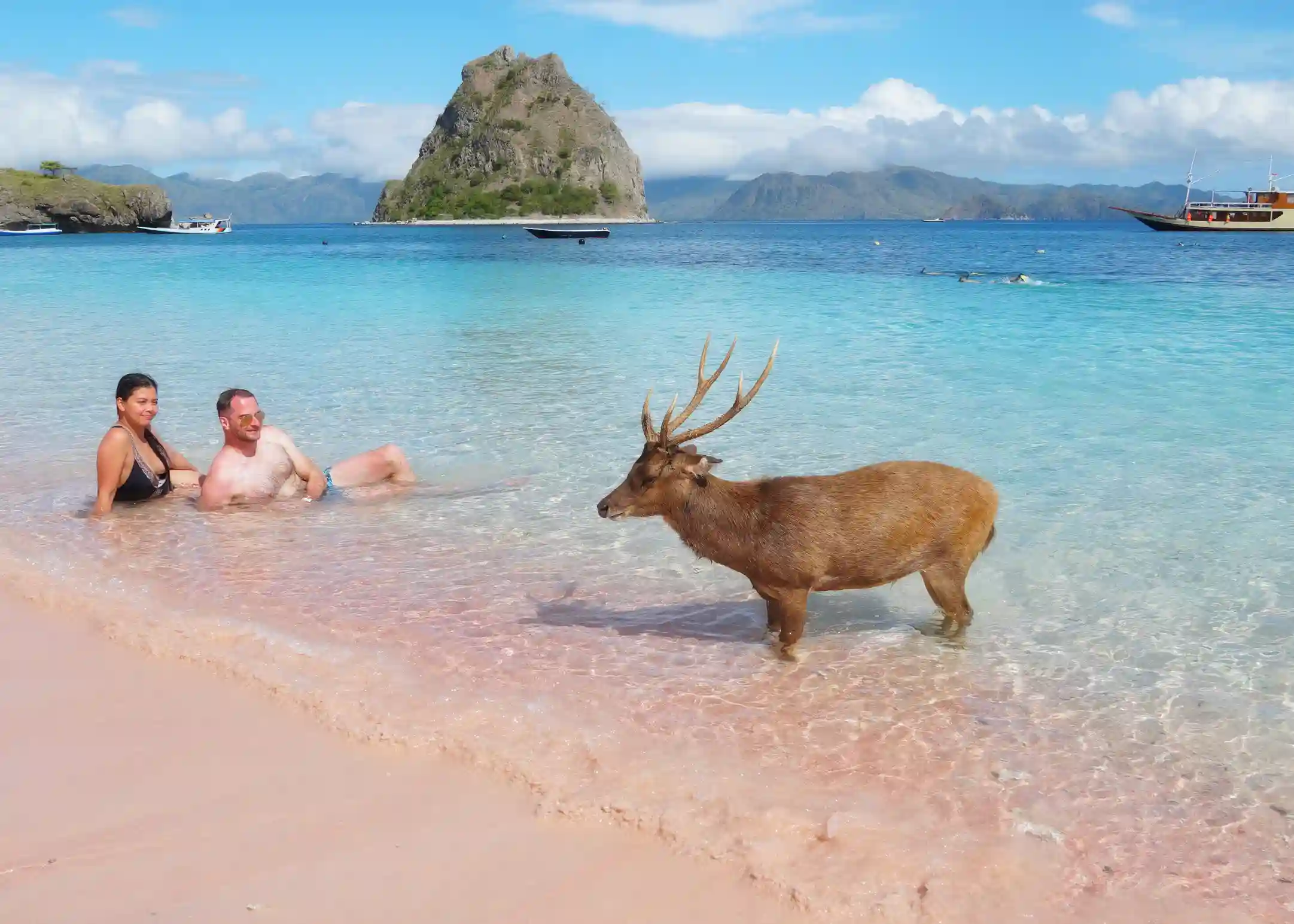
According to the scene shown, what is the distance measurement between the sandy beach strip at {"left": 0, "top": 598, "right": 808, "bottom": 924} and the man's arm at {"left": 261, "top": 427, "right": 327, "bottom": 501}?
445 cm

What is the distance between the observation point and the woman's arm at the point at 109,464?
914 cm

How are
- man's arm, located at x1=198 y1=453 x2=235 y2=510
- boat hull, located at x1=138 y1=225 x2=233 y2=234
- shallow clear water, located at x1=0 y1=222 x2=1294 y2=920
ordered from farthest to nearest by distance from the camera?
boat hull, located at x1=138 y1=225 x2=233 y2=234, man's arm, located at x1=198 y1=453 x2=235 y2=510, shallow clear water, located at x1=0 y1=222 x2=1294 y2=920

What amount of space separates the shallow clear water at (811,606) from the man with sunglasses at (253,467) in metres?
0.30

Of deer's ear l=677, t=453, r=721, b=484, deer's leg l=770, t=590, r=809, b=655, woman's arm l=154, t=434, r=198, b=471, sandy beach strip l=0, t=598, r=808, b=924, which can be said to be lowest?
sandy beach strip l=0, t=598, r=808, b=924

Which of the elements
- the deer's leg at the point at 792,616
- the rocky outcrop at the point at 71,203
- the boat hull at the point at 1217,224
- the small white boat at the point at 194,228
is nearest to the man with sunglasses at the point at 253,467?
the deer's leg at the point at 792,616

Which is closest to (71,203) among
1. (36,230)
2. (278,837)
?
(36,230)

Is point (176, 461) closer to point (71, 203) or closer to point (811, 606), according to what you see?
point (811, 606)

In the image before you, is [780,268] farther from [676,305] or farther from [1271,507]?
[1271,507]

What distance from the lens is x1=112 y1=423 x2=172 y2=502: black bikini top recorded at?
9367mm

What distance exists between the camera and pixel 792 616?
238 inches

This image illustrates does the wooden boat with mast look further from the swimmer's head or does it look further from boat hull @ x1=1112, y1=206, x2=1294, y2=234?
the swimmer's head

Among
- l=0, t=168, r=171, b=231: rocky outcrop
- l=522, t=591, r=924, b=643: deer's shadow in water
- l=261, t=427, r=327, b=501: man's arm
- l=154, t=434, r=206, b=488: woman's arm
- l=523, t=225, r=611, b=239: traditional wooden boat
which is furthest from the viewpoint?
l=0, t=168, r=171, b=231: rocky outcrop

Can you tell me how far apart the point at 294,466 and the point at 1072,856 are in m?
7.63

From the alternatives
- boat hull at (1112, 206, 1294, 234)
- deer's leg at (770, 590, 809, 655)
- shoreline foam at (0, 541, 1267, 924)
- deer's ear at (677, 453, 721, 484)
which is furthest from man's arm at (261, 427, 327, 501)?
boat hull at (1112, 206, 1294, 234)
